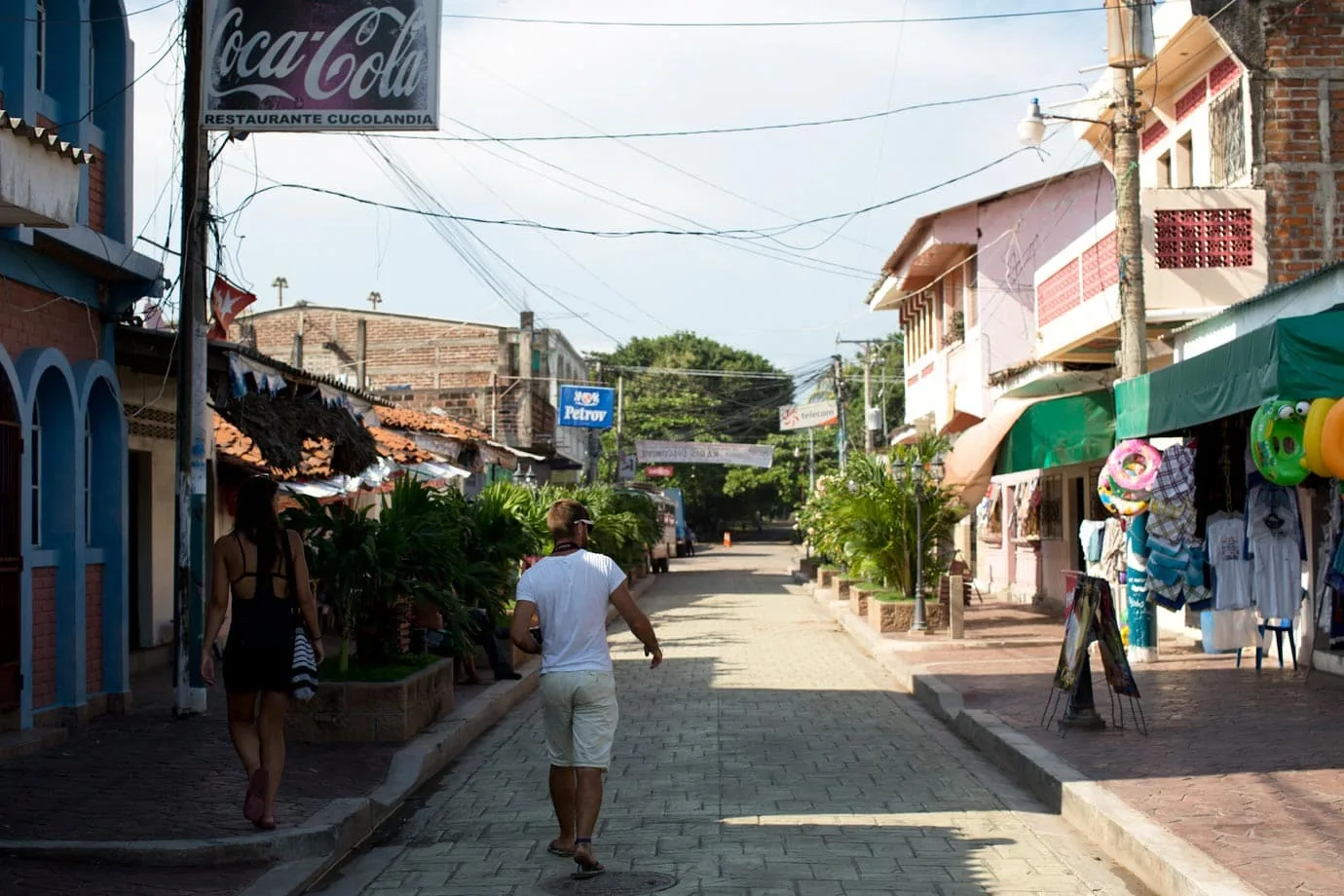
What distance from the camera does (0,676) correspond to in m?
10.5

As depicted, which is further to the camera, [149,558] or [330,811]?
[149,558]

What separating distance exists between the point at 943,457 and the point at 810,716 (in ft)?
32.1

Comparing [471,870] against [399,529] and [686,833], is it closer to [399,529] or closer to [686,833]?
[686,833]

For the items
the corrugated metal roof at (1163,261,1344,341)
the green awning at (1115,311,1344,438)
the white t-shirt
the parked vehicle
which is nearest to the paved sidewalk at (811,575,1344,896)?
the green awning at (1115,311,1344,438)

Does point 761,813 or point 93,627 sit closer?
point 761,813

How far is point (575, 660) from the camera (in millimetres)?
7254

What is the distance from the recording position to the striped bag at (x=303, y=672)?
7.77 metres

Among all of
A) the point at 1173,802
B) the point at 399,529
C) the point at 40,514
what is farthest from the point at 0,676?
the point at 1173,802

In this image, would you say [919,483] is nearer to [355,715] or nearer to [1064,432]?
[1064,432]

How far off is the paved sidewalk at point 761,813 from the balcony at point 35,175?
13.1 ft

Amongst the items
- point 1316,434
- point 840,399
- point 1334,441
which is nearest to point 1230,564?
point 1316,434

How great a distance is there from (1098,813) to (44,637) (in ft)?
26.2

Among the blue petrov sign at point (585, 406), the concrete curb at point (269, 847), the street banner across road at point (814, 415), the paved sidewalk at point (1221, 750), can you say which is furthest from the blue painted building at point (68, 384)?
the street banner across road at point (814, 415)

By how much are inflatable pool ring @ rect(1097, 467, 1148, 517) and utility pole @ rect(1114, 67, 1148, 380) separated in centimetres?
123
